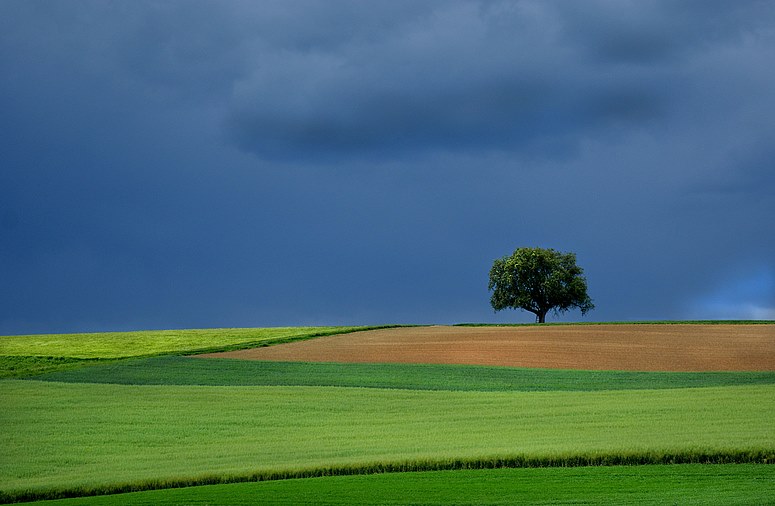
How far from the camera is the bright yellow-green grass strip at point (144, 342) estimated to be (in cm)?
4981

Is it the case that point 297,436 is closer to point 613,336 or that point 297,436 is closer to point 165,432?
point 165,432

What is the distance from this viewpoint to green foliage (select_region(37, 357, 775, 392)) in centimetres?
3425

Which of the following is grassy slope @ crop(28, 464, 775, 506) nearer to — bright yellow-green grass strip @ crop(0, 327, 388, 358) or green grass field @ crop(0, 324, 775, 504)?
green grass field @ crop(0, 324, 775, 504)

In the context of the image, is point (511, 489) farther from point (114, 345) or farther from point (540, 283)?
point (540, 283)

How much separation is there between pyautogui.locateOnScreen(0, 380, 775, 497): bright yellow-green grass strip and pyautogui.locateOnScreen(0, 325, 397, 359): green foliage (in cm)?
1619

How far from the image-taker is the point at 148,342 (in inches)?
2154

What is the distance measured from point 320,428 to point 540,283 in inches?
2098

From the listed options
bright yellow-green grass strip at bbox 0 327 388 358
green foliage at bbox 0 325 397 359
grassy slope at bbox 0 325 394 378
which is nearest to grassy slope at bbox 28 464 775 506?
grassy slope at bbox 0 325 394 378

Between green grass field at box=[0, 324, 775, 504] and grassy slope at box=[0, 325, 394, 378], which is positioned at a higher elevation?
grassy slope at box=[0, 325, 394, 378]

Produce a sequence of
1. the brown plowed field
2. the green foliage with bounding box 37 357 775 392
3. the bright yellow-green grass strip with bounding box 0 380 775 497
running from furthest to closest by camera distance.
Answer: the brown plowed field < the green foliage with bounding box 37 357 775 392 < the bright yellow-green grass strip with bounding box 0 380 775 497

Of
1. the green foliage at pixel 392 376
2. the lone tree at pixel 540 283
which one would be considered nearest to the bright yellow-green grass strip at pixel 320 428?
the green foliage at pixel 392 376

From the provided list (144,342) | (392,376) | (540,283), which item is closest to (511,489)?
(392,376)

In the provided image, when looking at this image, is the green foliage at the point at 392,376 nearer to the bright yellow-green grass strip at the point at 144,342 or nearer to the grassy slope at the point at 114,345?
the grassy slope at the point at 114,345

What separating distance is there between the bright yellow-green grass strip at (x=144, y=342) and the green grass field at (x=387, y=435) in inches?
451
